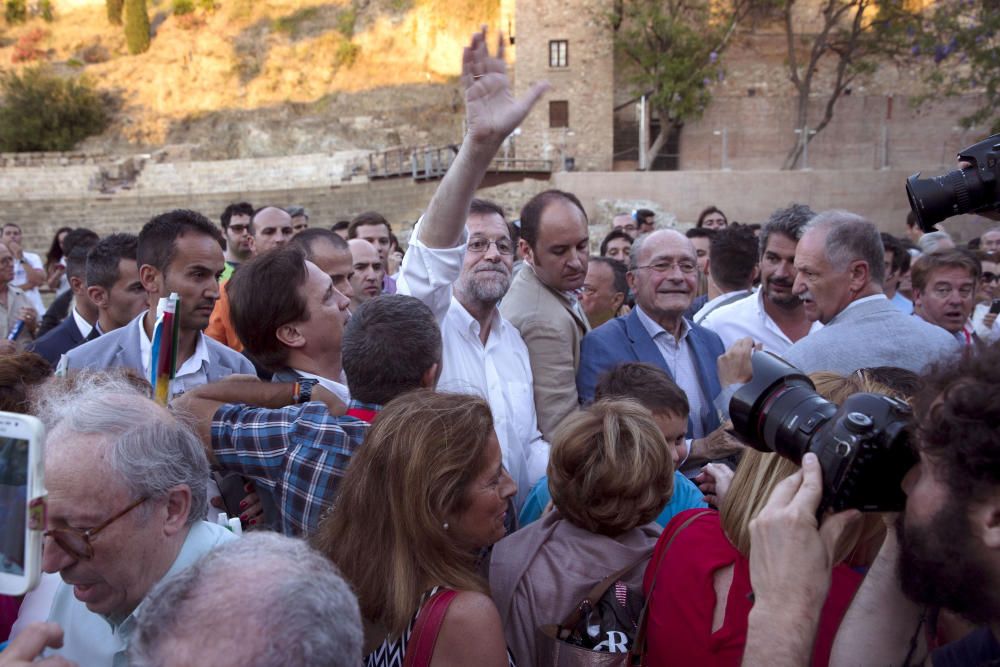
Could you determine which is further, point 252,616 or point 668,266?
point 668,266

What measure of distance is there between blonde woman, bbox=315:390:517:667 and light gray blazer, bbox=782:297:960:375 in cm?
162

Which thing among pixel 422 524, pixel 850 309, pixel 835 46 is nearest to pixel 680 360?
pixel 850 309

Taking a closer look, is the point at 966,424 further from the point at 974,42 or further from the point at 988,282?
the point at 974,42

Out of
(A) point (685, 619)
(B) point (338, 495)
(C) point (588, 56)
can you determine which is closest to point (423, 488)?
(B) point (338, 495)

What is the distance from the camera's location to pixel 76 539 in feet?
6.17

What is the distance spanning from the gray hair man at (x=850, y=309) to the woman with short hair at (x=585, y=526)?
121 cm

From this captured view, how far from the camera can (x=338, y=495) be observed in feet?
7.22

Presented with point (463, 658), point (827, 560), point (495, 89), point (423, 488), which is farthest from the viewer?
point (495, 89)

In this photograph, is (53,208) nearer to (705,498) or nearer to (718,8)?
(718,8)

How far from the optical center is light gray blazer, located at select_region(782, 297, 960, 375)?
3240 mm

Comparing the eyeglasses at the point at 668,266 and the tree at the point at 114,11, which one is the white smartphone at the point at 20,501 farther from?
the tree at the point at 114,11

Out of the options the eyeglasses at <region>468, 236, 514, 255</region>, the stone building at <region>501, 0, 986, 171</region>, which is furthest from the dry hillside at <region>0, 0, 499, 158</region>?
the eyeglasses at <region>468, 236, 514, 255</region>

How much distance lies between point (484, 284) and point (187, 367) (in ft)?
3.94

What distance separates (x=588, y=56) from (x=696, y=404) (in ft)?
102
